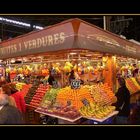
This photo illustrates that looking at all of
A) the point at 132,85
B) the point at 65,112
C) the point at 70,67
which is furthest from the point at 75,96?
the point at 132,85

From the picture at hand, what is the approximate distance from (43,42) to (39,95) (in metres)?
2.04

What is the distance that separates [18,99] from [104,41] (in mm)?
2099

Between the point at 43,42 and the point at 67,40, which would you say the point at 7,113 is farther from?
the point at 43,42

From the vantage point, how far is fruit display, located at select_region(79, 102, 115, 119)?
17.5 ft

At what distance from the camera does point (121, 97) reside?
5.77m

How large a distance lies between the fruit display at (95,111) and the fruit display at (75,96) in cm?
13

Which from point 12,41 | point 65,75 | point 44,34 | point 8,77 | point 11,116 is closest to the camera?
point 11,116

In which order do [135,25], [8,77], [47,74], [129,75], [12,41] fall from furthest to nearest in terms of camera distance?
[135,25] < [129,75] < [8,77] < [47,74] < [12,41]

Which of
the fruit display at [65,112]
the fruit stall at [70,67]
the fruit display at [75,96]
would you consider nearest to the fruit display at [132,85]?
the fruit stall at [70,67]

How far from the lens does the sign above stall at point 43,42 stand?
4559 mm

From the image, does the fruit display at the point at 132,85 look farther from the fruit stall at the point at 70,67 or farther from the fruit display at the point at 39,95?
the fruit display at the point at 39,95

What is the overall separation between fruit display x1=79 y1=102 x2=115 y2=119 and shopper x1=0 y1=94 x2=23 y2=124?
1.91 m

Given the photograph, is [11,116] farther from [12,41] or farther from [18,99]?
[12,41]

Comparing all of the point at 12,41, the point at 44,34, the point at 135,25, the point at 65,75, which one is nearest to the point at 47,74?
the point at 65,75
